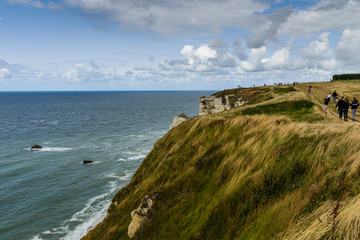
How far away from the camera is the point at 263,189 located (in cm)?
909

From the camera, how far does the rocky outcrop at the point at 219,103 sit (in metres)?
52.7

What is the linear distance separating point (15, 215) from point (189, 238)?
101 ft

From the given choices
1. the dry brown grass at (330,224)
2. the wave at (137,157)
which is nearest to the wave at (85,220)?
the wave at (137,157)

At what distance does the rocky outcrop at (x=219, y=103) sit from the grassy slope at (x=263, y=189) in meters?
36.0

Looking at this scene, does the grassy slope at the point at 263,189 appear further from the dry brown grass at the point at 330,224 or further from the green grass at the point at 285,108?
the green grass at the point at 285,108

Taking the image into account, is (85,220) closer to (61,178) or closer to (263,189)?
(61,178)

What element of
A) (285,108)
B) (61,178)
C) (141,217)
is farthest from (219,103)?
(141,217)

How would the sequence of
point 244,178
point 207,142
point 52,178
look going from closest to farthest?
point 244,178, point 207,142, point 52,178

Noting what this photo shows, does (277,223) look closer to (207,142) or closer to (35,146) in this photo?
(207,142)

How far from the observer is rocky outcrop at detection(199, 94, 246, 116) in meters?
52.7

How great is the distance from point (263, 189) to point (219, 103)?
166 feet

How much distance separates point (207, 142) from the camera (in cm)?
1833

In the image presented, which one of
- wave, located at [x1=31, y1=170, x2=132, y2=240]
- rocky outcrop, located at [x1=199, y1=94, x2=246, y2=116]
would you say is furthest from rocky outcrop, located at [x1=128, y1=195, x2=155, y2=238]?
rocky outcrop, located at [x1=199, y1=94, x2=246, y2=116]

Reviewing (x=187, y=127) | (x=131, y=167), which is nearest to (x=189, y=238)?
(x=187, y=127)
